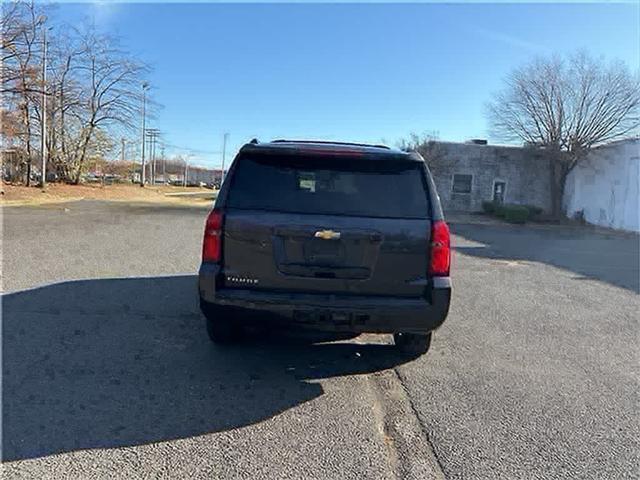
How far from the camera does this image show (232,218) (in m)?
3.41

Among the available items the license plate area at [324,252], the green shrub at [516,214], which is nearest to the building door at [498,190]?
the green shrub at [516,214]

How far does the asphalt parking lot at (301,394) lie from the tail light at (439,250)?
0.98 metres

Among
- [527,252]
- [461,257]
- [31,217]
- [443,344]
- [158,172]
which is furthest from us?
[158,172]

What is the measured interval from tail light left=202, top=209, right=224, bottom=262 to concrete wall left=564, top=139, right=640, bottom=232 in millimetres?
24128

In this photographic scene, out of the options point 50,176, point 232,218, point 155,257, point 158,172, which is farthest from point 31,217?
point 158,172

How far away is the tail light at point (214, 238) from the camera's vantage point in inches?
135

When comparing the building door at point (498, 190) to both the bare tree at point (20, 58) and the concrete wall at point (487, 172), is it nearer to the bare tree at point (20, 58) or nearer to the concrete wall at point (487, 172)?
the concrete wall at point (487, 172)

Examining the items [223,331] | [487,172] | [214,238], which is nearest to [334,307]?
[214,238]

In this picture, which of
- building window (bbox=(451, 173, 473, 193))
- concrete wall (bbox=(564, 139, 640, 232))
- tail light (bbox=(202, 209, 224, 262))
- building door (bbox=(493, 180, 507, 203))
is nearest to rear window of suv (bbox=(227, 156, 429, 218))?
tail light (bbox=(202, 209, 224, 262))

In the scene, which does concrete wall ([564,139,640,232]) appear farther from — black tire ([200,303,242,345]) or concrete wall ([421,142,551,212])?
black tire ([200,303,242,345])

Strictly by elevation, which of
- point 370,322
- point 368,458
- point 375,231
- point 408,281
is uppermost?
point 375,231

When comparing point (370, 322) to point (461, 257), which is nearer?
point (370, 322)

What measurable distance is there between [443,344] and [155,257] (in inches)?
243

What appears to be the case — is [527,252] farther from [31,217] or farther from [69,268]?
[31,217]
